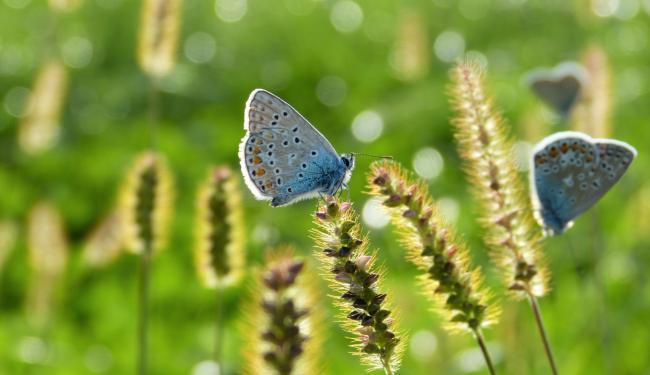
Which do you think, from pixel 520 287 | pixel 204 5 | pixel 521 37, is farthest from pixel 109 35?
pixel 520 287

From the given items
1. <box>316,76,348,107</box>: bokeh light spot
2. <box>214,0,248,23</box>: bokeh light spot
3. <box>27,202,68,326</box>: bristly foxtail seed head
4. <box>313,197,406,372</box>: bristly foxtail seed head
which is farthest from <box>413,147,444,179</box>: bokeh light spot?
<box>313,197,406,372</box>: bristly foxtail seed head

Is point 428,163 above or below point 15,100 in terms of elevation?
below

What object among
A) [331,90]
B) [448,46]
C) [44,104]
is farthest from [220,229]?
[448,46]

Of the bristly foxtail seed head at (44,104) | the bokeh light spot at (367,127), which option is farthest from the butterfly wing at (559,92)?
the bokeh light spot at (367,127)

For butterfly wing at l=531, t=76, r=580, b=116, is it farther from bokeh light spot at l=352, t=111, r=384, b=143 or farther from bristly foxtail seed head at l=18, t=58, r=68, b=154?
bokeh light spot at l=352, t=111, r=384, b=143

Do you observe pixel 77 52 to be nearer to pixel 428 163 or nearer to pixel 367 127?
pixel 367 127

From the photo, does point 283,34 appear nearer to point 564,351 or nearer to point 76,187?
point 76,187
